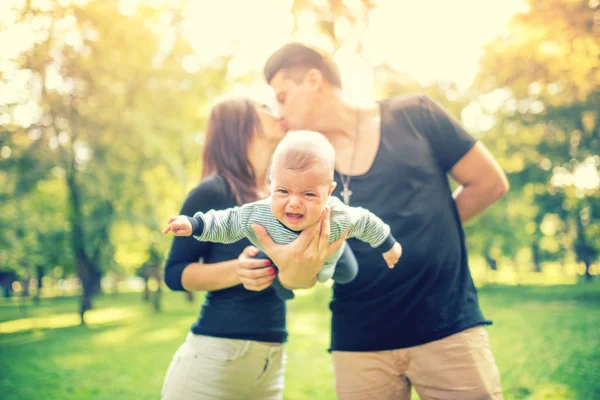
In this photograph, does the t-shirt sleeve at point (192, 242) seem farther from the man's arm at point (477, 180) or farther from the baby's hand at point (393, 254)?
the man's arm at point (477, 180)

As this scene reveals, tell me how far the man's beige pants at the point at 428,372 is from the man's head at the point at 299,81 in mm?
1288

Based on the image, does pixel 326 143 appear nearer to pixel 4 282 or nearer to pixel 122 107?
pixel 122 107

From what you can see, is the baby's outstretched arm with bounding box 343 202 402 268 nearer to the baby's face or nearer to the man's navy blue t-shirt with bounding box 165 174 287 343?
the baby's face

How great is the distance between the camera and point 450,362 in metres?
2.08

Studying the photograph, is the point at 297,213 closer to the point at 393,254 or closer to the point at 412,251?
the point at 393,254

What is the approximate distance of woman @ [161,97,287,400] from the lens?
2.28m

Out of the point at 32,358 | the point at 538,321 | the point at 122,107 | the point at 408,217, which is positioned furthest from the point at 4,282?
the point at 408,217

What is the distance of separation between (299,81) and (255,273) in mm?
1116

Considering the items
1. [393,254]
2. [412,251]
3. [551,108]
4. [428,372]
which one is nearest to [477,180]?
[412,251]

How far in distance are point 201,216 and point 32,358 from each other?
12.7 meters

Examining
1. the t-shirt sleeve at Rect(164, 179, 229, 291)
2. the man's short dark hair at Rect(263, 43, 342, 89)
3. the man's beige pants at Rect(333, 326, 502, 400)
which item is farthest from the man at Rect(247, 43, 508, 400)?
the t-shirt sleeve at Rect(164, 179, 229, 291)

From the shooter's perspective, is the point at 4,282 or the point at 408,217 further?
the point at 4,282

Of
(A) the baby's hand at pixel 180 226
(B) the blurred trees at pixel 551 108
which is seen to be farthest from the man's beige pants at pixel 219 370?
(B) the blurred trees at pixel 551 108

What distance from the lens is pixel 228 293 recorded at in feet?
7.99
